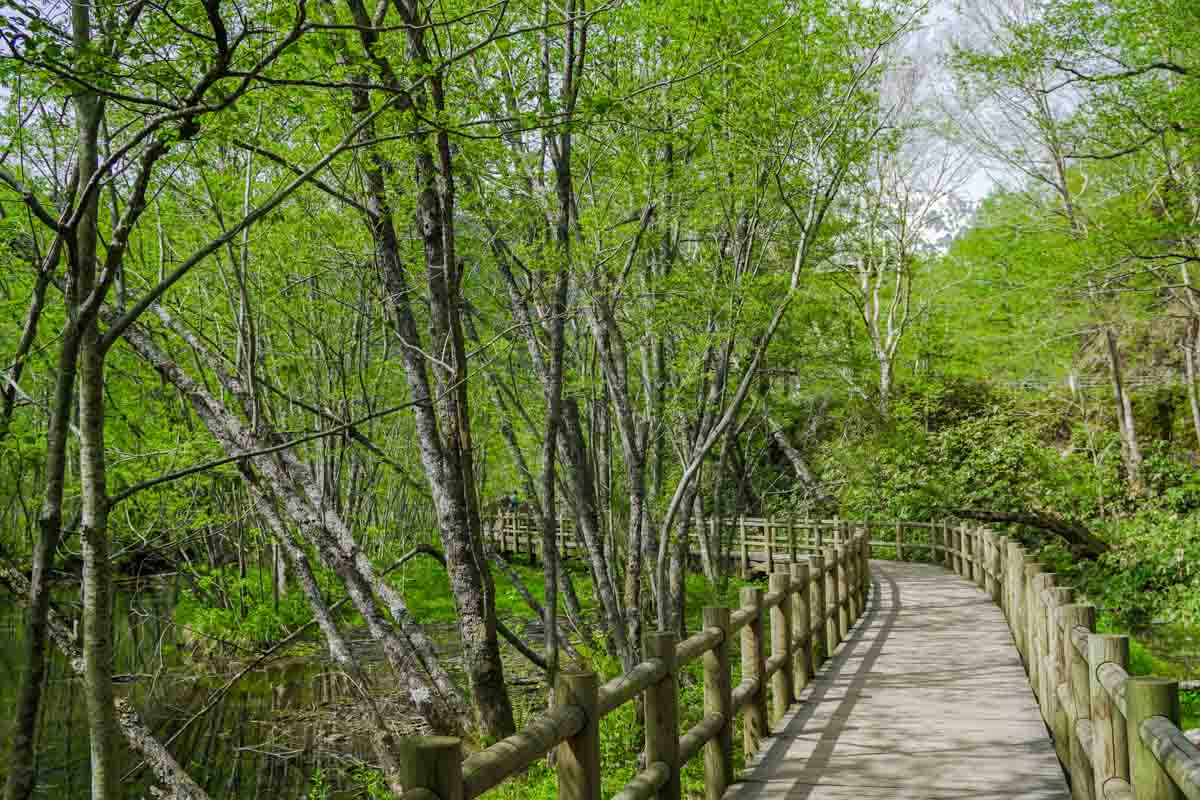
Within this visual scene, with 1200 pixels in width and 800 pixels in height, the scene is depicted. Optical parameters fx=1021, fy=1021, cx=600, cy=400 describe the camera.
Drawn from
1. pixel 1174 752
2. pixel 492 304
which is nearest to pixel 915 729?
pixel 1174 752

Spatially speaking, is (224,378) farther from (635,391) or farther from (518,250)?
(635,391)

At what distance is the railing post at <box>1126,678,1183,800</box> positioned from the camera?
118 inches

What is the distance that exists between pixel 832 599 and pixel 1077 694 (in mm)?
5335

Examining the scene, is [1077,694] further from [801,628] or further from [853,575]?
[853,575]

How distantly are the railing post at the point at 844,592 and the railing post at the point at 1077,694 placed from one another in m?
5.25

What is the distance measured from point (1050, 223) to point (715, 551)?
881 cm

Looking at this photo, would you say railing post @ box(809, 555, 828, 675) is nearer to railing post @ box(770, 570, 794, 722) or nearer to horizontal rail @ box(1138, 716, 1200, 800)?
railing post @ box(770, 570, 794, 722)

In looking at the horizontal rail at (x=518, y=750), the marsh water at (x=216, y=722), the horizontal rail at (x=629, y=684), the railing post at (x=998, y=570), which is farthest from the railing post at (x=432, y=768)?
the railing post at (x=998, y=570)

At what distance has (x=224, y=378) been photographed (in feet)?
23.5

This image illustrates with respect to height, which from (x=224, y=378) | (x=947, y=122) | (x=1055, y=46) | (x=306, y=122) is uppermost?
(x=947, y=122)

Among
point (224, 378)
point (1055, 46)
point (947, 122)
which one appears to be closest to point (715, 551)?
point (1055, 46)

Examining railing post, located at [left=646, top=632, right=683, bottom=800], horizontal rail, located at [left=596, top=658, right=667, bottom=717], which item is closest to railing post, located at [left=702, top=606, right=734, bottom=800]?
railing post, located at [left=646, top=632, right=683, bottom=800]

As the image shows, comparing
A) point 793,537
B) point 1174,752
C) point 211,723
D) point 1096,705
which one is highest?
point 793,537

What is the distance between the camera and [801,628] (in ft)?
26.0
